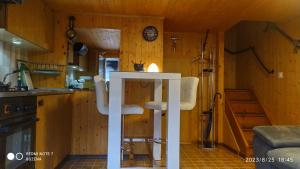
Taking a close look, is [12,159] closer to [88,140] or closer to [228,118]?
[88,140]

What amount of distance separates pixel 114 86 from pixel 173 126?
0.74 m

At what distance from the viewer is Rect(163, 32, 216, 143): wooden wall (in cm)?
495

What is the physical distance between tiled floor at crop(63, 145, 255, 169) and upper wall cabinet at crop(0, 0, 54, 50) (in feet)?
5.37

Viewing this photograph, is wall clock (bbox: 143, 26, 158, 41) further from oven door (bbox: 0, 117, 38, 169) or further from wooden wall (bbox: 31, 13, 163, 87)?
oven door (bbox: 0, 117, 38, 169)

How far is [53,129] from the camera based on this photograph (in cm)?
277

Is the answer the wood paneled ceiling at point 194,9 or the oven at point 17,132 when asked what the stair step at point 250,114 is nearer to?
the wood paneled ceiling at point 194,9

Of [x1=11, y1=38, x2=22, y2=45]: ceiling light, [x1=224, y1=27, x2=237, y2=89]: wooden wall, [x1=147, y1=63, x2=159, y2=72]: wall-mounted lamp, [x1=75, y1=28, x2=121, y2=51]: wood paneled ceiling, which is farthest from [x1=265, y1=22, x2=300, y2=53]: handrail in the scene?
[x1=11, y1=38, x2=22, y2=45]: ceiling light

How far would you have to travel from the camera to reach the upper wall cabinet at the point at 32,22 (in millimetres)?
2355

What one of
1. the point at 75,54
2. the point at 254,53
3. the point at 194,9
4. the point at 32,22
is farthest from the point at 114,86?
the point at 254,53

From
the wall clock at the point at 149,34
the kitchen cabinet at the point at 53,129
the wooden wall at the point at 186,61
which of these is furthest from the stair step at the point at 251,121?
the kitchen cabinet at the point at 53,129

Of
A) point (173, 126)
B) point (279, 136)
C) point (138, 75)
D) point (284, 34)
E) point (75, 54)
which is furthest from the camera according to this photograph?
point (75, 54)

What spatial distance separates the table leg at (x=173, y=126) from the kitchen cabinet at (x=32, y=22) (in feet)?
5.25

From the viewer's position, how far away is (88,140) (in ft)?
12.0

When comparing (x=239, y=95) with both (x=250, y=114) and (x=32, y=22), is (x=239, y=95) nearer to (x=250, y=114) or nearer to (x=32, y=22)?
(x=250, y=114)
